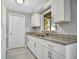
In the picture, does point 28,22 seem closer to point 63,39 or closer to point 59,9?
point 59,9

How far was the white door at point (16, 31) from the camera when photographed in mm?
4746

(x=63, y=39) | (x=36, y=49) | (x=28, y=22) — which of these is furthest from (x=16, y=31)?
(x=63, y=39)

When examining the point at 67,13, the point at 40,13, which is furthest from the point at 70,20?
the point at 40,13

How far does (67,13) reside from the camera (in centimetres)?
209

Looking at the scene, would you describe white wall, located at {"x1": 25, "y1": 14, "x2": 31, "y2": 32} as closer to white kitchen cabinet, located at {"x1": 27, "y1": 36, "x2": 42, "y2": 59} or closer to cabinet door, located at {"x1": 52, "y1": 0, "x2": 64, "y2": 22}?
white kitchen cabinet, located at {"x1": 27, "y1": 36, "x2": 42, "y2": 59}

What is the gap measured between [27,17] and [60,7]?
139 inches

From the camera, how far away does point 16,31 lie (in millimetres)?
4922

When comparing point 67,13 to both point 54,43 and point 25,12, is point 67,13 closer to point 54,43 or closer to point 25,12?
point 54,43

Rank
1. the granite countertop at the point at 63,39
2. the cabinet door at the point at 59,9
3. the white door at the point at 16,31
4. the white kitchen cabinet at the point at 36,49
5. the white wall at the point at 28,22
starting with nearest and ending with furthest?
1. the granite countertop at the point at 63,39
2. the cabinet door at the point at 59,9
3. the white kitchen cabinet at the point at 36,49
4. the white door at the point at 16,31
5. the white wall at the point at 28,22

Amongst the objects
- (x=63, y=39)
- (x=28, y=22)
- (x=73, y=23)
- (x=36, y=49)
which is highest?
(x=28, y=22)

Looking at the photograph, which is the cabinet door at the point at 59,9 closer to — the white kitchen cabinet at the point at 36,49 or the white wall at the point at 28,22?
the white kitchen cabinet at the point at 36,49

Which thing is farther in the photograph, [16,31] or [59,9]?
[16,31]

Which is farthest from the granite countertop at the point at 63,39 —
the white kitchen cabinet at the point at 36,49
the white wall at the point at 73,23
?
the white kitchen cabinet at the point at 36,49

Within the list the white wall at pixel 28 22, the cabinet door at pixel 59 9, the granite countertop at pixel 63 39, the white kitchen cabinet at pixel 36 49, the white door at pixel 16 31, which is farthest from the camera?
the white wall at pixel 28 22
